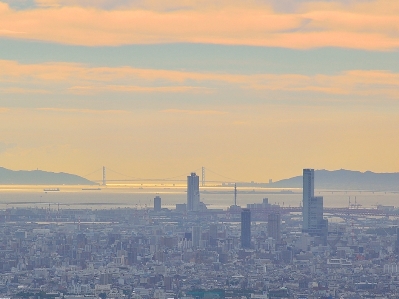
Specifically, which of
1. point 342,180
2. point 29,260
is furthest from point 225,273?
point 342,180

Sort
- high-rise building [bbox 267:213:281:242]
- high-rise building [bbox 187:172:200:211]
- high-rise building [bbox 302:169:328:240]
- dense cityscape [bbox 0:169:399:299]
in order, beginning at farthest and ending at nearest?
high-rise building [bbox 187:172:200:211] → high-rise building [bbox 302:169:328:240] → high-rise building [bbox 267:213:281:242] → dense cityscape [bbox 0:169:399:299]

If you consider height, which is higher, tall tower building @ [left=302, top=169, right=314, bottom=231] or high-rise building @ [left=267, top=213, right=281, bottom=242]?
tall tower building @ [left=302, top=169, right=314, bottom=231]

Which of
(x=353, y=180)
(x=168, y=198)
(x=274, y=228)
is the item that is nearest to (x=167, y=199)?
(x=168, y=198)

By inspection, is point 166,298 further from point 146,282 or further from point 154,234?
point 154,234

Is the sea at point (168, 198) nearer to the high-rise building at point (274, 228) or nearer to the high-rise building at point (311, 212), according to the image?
the high-rise building at point (311, 212)

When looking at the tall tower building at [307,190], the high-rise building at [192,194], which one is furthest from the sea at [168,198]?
the tall tower building at [307,190]

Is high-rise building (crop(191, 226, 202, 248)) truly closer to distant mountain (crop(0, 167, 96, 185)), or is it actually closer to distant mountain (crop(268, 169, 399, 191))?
distant mountain (crop(268, 169, 399, 191))

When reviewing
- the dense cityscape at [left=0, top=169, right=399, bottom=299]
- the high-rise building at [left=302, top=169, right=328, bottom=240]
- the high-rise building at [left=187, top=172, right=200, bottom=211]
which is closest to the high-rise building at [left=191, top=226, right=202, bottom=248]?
the dense cityscape at [left=0, top=169, right=399, bottom=299]
